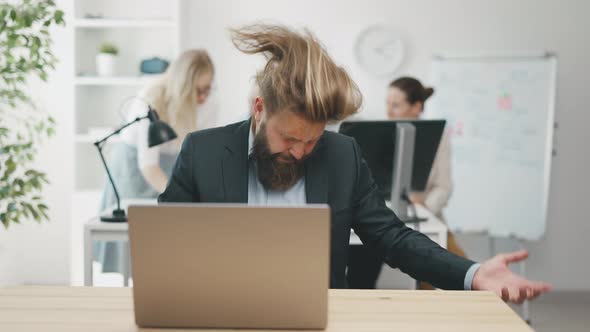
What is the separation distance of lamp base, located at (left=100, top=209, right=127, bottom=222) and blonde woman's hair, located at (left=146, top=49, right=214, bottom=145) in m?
0.65

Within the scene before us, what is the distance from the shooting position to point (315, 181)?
191 cm

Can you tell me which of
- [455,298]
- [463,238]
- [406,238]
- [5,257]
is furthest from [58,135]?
[455,298]

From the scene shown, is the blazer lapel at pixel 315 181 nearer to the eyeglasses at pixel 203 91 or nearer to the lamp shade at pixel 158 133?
the lamp shade at pixel 158 133

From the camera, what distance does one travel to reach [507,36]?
202 inches

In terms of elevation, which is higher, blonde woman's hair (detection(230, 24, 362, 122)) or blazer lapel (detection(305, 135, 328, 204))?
blonde woman's hair (detection(230, 24, 362, 122))

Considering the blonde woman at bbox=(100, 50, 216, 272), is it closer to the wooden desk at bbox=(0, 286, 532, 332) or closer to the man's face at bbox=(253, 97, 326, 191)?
the man's face at bbox=(253, 97, 326, 191)

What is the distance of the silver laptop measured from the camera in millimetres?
1248

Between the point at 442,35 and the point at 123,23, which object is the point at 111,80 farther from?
the point at 442,35

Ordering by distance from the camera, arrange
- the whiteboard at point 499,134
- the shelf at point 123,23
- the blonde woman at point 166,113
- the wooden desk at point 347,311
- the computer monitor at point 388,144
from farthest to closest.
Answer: the whiteboard at point 499,134
the shelf at point 123,23
the blonde woman at point 166,113
the computer monitor at point 388,144
the wooden desk at point 347,311

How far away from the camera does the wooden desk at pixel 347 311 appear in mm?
1356

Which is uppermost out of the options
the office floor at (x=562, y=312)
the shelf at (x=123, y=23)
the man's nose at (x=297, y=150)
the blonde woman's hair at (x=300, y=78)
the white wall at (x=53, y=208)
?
the shelf at (x=123, y=23)

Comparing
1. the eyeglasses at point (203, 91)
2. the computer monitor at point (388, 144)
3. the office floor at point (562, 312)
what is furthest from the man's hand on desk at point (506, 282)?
the office floor at point (562, 312)

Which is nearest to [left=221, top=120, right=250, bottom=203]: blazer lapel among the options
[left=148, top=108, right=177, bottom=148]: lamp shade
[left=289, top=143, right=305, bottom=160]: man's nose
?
[left=289, top=143, right=305, bottom=160]: man's nose

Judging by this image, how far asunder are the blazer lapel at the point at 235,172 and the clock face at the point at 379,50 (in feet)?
10.9
